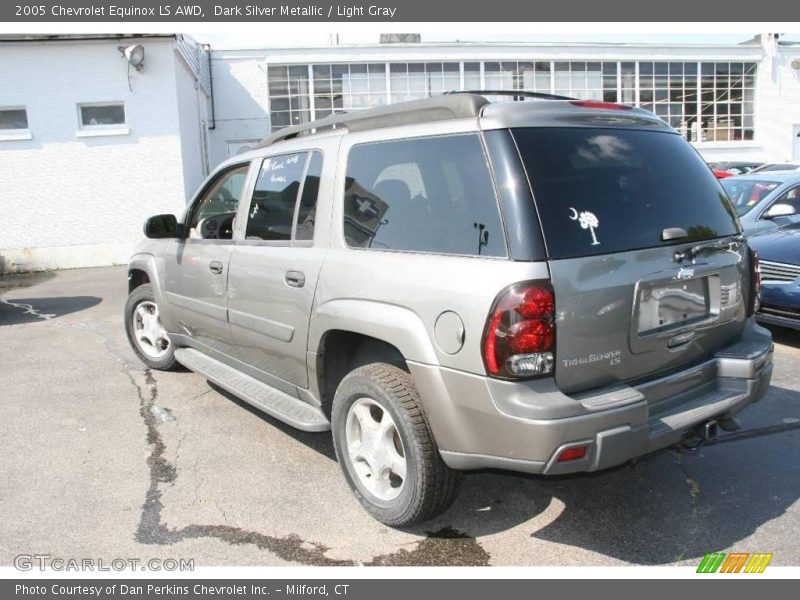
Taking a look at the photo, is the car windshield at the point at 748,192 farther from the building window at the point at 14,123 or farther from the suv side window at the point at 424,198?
the building window at the point at 14,123

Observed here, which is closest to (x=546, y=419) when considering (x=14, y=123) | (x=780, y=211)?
(x=780, y=211)

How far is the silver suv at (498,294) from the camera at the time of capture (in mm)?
2682

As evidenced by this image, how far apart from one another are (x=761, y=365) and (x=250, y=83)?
78.0ft

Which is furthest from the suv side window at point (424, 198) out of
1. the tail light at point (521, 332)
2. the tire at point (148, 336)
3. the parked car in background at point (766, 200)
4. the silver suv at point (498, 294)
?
the parked car in background at point (766, 200)

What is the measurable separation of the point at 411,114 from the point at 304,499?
2135 millimetres

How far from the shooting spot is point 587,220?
2.85 metres

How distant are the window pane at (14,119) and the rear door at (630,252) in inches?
576

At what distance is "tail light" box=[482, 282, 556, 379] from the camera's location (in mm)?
2627

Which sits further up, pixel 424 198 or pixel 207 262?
pixel 424 198

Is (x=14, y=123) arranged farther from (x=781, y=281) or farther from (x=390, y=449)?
(x=781, y=281)

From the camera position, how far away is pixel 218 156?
23828 millimetres

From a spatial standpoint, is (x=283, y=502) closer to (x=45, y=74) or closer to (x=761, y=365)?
(x=761, y=365)

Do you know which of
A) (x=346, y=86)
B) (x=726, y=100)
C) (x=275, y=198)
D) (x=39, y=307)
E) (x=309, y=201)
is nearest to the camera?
(x=309, y=201)

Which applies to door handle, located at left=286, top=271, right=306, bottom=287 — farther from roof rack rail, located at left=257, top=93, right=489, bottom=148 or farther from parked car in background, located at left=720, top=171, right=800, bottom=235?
parked car in background, located at left=720, top=171, right=800, bottom=235
